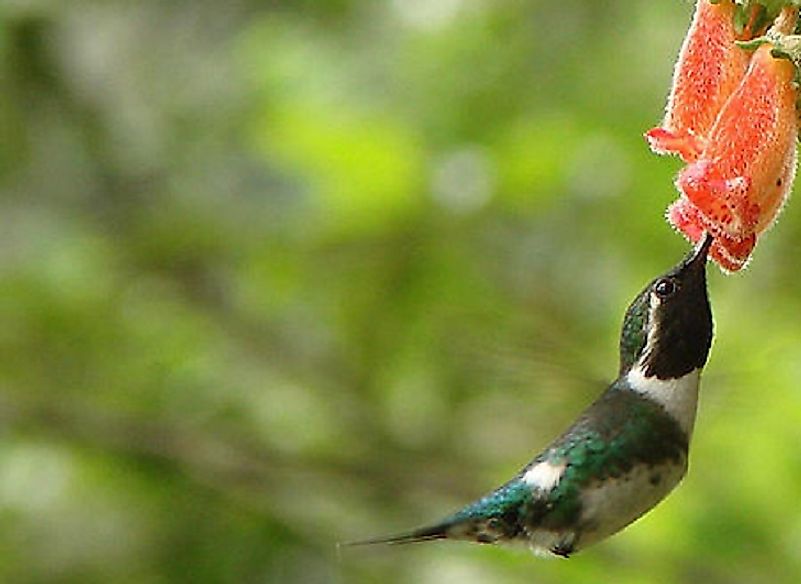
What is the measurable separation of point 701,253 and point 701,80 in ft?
0.61

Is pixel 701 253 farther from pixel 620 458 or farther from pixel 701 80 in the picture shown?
pixel 620 458

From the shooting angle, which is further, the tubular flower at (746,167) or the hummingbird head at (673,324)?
the hummingbird head at (673,324)

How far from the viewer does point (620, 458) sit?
214cm

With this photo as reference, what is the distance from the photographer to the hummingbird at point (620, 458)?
2014mm

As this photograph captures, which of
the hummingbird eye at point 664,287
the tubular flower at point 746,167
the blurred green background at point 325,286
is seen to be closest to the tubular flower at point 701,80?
the tubular flower at point 746,167

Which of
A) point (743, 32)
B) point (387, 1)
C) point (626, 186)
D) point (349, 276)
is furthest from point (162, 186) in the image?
point (743, 32)

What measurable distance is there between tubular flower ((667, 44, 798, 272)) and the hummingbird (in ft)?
0.77

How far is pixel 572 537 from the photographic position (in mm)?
2078

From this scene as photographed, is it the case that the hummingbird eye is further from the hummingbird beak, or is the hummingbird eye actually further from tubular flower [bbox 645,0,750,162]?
tubular flower [bbox 645,0,750,162]

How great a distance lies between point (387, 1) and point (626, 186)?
35.5 inches

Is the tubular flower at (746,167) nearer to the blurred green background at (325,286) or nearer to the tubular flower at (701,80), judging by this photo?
the tubular flower at (701,80)

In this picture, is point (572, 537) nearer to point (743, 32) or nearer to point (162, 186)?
point (743, 32)

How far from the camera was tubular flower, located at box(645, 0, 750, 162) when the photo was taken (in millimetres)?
1760

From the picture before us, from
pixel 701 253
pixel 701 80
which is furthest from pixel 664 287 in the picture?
pixel 701 80
